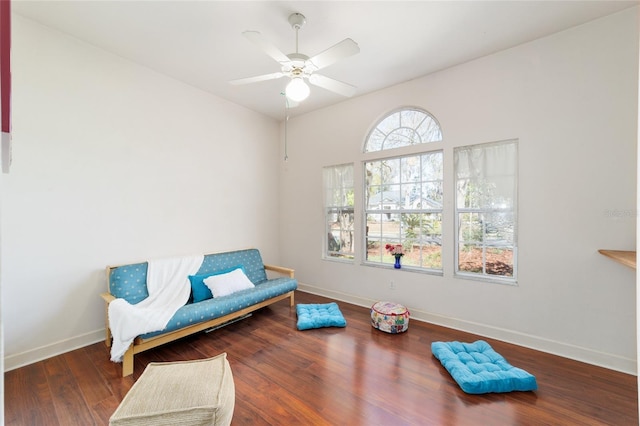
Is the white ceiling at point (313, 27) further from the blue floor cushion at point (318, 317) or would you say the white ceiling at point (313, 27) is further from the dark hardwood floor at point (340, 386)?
the dark hardwood floor at point (340, 386)

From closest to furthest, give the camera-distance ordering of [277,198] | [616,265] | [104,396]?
[104,396] → [616,265] → [277,198]

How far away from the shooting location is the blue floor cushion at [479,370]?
6.75 ft

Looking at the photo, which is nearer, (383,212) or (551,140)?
(551,140)

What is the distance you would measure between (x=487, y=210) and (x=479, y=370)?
1617 mm

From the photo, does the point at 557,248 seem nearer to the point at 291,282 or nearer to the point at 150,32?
the point at 291,282

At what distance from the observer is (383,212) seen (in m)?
3.84

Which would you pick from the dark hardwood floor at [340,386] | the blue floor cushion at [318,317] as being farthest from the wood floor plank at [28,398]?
the blue floor cushion at [318,317]

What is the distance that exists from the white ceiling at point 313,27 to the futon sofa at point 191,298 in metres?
2.31

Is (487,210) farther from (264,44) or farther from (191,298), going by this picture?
(191,298)

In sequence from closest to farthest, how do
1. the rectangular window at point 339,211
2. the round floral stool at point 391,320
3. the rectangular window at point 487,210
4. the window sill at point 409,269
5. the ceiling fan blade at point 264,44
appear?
the ceiling fan blade at point 264,44, the rectangular window at point 487,210, the round floral stool at point 391,320, the window sill at point 409,269, the rectangular window at point 339,211

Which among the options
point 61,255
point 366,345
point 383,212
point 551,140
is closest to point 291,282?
point 366,345

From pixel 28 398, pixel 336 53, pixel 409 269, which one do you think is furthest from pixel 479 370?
pixel 28 398

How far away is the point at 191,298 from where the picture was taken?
318 cm

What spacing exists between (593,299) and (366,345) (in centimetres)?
209
